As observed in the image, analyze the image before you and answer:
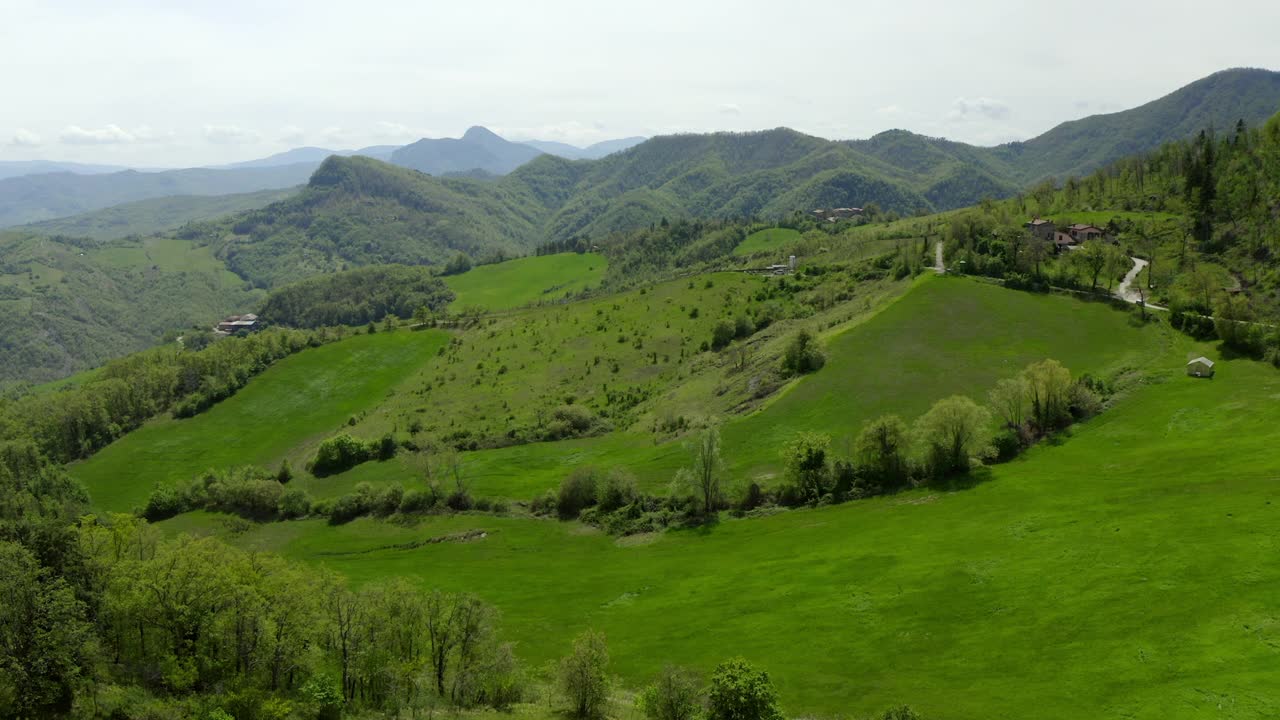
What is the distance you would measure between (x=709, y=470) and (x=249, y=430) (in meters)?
130

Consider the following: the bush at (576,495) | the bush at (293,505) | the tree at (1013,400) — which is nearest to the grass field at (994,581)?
the bush at (576,495)

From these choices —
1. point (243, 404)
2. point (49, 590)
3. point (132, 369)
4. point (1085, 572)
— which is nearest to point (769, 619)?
point (1085, 572)

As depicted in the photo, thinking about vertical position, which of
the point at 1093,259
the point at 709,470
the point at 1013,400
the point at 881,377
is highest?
the point at 1093,259

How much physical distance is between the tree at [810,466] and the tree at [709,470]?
963 cm

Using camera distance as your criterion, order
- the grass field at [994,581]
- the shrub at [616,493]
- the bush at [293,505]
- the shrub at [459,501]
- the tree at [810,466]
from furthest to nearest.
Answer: the bush at [293,505] < the shrub at [459,501] < the shrub at [616,493] < the tree at [810,466] < the grass field at [994,581]

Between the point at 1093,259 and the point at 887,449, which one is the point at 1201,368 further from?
the point at 887,449

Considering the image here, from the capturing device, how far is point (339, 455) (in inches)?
5384

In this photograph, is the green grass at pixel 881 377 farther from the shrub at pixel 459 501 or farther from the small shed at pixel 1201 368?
the small shed at pixel 1201 368

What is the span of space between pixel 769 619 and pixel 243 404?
538ft

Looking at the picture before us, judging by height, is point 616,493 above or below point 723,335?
below

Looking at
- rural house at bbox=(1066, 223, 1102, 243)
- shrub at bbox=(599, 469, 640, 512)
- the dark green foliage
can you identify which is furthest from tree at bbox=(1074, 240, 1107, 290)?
the dark green foliage

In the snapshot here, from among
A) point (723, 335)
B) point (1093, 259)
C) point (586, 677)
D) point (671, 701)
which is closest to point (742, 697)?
point (671, 701)

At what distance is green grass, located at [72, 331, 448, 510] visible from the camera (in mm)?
148875

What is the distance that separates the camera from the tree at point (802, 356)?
4722 inches
